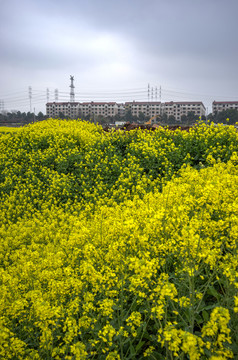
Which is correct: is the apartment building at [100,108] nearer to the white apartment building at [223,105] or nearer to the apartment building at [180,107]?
the apartment building at [180,107]

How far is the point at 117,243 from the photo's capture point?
2.47 meters

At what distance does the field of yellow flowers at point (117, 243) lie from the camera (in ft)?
6.56

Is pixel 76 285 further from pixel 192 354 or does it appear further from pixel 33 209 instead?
pixel 33 209

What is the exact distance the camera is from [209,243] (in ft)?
7.98

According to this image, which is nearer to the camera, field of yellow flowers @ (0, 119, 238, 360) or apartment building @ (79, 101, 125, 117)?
field of yellow flowers @ (0, 119, 238, 360)

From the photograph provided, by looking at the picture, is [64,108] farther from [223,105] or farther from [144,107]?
[223,105]

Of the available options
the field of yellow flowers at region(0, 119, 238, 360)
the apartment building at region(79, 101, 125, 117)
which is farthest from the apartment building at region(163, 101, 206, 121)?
the field of yellow flowers at region(0, 119, 238, 360)

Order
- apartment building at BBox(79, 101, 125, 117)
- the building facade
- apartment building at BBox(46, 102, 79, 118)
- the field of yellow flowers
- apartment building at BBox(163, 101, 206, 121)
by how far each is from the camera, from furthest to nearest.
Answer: apartment building at BBox(79, 101, 125, 117) < apartment building at BBox(163, 101, 206, 121) < the building facade < apartment building at BBox(46, 102, 79, 118) < the field of yellow flowers

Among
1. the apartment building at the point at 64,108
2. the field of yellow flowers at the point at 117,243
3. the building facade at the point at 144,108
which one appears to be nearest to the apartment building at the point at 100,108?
the building facade at the point at 144,108

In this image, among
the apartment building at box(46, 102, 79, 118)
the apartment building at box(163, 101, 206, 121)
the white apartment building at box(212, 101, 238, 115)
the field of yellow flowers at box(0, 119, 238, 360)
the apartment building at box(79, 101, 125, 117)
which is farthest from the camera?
the apartment building at box(79, 101, 125, 117)

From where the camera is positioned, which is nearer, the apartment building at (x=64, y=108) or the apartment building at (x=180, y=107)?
the apartment building at (x=64, y=108)

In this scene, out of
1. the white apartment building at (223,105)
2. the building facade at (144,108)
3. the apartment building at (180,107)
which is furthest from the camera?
the apartment building at (180,107)

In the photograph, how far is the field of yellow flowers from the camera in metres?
2.00

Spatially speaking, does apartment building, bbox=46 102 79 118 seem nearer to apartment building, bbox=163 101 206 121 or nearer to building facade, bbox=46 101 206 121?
building facade, bbox=46 101 206 121
